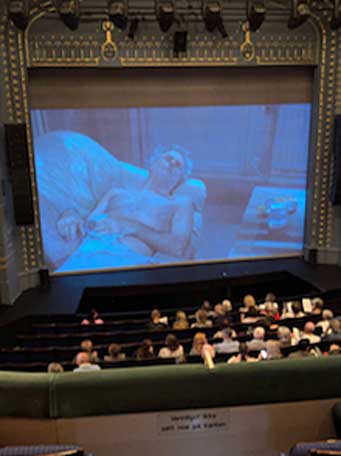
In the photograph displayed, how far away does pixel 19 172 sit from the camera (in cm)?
772

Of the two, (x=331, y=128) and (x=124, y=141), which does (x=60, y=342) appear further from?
(x=331, y=128)

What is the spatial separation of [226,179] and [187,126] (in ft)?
4.58

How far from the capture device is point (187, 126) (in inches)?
341

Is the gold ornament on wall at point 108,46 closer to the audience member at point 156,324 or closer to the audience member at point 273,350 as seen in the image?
the audience member at point 156,324

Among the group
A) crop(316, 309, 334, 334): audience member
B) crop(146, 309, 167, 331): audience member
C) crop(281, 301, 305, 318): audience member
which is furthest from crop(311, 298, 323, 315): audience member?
crop(146, 309, 167, 331): audience member

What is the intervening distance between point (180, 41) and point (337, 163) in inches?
154

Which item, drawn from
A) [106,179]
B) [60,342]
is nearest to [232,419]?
[60,342]

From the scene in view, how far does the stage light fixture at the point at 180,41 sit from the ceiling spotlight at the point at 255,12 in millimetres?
1864

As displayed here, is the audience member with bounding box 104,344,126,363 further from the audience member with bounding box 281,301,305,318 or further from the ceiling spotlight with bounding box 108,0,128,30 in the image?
the ceiling spotlight with bounding box 108,0,128,30

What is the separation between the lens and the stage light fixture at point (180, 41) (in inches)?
305

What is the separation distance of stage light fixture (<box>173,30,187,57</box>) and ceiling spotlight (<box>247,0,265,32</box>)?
6.12ft

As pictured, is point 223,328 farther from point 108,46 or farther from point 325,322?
point 108,46

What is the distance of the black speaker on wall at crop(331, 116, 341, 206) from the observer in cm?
844

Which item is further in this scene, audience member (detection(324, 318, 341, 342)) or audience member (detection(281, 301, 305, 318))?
audience member (detection(281, 301, 305, 318))
